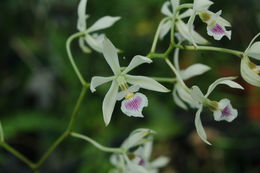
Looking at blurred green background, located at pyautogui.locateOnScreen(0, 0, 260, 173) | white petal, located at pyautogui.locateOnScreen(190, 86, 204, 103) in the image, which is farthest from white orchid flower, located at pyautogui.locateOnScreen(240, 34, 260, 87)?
blurred green background, located at pyautogui.locateOnScreen(0, 0, 260, 173)

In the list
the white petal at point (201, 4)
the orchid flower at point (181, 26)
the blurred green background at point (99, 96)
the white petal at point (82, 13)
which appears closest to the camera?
the white petal at point (201, 4)

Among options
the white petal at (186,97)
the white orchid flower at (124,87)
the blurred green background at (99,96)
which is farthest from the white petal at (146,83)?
the blurred green background at (99,96)

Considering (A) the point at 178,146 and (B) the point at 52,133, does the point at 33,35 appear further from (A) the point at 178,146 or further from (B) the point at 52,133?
(A) the point at 178,146

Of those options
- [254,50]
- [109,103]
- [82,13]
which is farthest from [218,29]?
[82,13]

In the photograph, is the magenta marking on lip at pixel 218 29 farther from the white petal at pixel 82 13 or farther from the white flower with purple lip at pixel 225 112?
the white petal at pixel 82 13

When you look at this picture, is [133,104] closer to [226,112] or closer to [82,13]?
[226,112]

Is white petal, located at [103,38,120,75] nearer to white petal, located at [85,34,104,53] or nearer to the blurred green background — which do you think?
white petal, located at [85,34,104,53]

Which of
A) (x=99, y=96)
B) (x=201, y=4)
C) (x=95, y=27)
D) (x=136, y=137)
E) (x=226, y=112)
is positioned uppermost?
(x=201, y=4)
